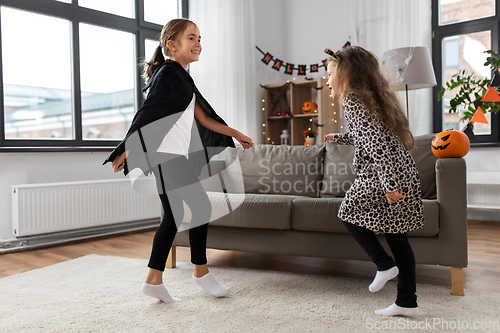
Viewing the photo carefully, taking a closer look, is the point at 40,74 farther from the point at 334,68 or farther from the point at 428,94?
the point at 428,94

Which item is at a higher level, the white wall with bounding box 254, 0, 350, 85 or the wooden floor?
the white wall with bounding box 254, 0, 350, 85

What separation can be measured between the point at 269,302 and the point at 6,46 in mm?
2797

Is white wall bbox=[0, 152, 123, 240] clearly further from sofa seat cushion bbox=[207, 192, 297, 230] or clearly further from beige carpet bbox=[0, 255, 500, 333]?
sofa seat cushion bbox=[207, 192, 297, 230]

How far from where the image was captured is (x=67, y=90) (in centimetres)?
347

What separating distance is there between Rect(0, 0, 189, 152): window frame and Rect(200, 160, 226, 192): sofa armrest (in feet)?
3.80

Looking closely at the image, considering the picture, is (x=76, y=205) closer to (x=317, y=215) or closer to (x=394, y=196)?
(x=317, y=215)

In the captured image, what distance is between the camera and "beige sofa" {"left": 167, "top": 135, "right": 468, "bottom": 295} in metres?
1.76

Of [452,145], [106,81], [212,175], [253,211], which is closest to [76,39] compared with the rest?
[106,81]

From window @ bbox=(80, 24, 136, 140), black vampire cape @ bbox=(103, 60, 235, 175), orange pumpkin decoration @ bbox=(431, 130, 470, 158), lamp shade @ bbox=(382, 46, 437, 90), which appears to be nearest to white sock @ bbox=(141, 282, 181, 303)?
black vampire cape @ bbox=(103, 60, 235, 175)

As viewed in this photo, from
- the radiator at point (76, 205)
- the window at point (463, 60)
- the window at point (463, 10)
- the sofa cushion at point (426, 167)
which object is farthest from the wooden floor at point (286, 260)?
the window at point (463, 10)

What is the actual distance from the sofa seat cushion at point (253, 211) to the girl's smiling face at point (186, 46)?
2.56 feet

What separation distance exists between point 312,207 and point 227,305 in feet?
2.07

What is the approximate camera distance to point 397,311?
59.2 inches

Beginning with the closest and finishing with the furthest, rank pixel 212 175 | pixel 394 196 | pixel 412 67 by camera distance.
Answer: pixel 394 196 → pixel 212 175 → pixel 412 67
